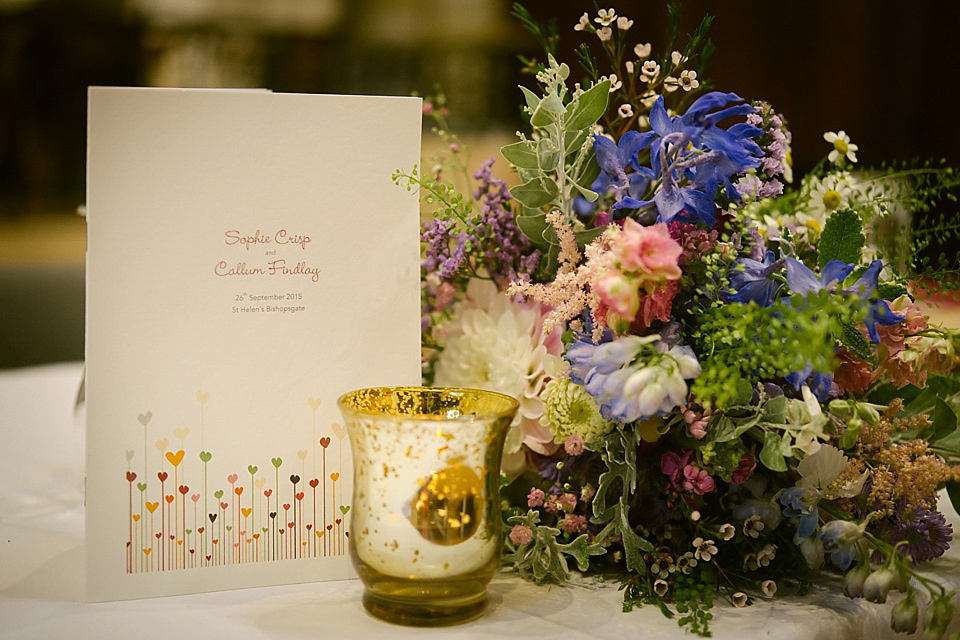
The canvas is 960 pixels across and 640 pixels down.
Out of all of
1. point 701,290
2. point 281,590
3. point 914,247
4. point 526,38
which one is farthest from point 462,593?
point 526,38

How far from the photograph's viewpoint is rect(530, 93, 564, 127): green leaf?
0.70 m

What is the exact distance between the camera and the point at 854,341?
0.67 metres

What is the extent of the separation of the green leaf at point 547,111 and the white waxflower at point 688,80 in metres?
0.12

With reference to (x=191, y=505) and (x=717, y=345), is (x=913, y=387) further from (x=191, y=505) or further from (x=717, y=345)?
(x=191, y=505)

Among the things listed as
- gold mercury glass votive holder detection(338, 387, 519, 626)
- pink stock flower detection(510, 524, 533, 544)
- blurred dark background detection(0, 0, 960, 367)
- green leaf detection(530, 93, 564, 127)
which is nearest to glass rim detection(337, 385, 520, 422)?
gold mercury glass votive holder detection(338, 387, 519, 626)

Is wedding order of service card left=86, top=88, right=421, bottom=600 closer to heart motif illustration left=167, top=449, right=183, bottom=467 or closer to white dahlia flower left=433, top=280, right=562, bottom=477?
heart motif illustration left=167, top=449, right=183, bottom=467

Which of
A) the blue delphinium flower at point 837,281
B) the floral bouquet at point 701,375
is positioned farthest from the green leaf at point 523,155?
the blue delphinium flower at point 837,281

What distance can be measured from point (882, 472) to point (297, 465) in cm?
47

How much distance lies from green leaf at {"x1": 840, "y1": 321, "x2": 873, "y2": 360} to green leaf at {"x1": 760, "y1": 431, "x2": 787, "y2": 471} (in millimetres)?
98

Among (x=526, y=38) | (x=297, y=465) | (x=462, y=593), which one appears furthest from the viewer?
(x=526, y=38)

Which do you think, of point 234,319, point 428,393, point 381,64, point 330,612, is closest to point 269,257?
point 234,319

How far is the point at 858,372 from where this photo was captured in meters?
0.72

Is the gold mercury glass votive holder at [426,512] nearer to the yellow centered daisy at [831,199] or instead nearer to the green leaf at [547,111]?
the green leaf at [547,111]

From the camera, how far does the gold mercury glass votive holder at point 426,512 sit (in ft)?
2.01
